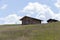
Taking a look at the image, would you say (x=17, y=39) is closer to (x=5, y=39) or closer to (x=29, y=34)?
(x=5, y=39)

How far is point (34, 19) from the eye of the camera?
76.6 meters

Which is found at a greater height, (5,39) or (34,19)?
(34,19)

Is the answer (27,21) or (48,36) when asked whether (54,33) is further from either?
(27,21)

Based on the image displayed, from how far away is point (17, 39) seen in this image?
33406mm

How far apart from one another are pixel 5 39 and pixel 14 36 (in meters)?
2.64

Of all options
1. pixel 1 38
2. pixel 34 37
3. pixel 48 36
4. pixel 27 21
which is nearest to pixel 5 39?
pixel 1 38

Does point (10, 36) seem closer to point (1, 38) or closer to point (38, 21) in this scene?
point (1, 38)

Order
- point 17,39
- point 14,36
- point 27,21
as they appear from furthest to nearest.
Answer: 1. point 27,21
2. point 14,36
3. point 17,39

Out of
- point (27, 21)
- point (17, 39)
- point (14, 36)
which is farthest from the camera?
point (27, 21)

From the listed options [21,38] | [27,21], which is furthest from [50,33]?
[27,21]

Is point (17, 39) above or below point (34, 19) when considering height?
below

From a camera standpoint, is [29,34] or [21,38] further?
[29,34]

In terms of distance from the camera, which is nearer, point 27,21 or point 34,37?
point 34,37

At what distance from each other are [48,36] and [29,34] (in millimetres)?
4107
